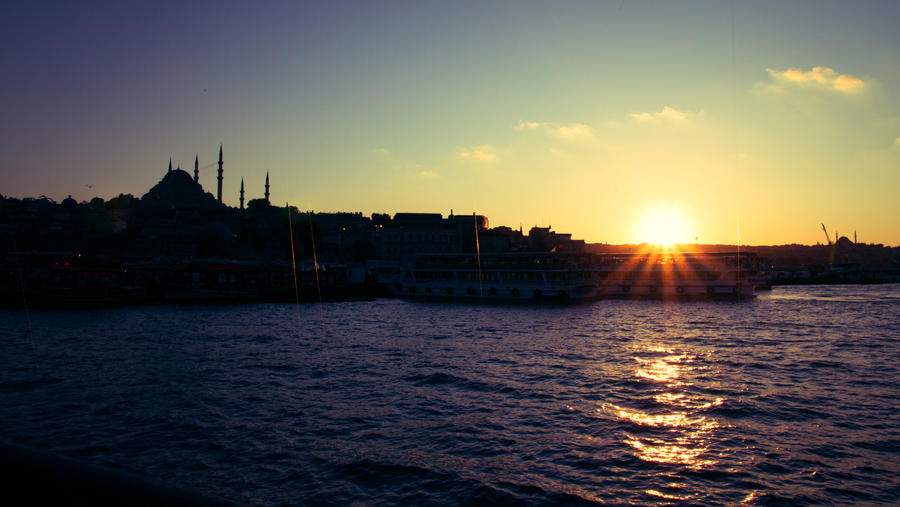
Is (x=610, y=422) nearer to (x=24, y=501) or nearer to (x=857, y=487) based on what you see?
(x=857, y=487)

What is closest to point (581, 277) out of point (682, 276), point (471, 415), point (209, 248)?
point (682, 276)

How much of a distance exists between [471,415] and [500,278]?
5240cm

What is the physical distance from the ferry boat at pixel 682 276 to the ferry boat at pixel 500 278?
4206 millimetres

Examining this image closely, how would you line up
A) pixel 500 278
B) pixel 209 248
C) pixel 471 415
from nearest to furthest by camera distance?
pixel 471 415, pixel 500 278, pixel 209 248

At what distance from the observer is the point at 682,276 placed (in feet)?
222

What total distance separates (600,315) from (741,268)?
31.8 m

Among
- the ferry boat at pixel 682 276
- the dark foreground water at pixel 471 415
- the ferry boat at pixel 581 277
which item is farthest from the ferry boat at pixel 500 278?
the dark foreground water at pixel 471 415

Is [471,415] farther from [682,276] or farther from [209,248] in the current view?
[209,248]

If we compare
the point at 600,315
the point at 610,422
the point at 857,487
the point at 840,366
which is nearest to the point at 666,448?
the point at 610,422

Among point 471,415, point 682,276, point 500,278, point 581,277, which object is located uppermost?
point 500,278

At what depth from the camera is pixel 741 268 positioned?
66.9m

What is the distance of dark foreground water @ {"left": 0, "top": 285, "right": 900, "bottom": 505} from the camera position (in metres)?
10.7

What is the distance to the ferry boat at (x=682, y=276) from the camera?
65000mm

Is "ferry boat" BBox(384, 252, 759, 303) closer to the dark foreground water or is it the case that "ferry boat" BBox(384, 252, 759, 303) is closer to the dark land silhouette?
the dark land silhouette
